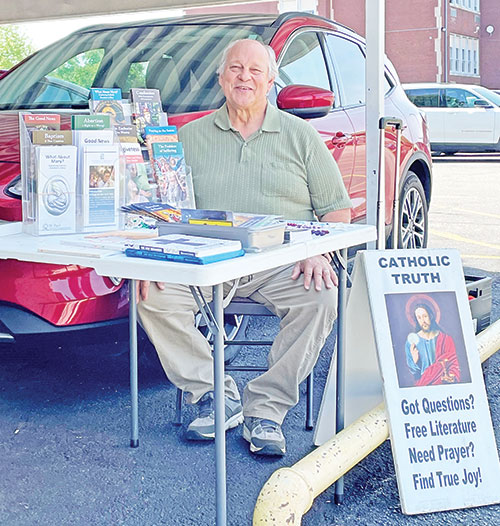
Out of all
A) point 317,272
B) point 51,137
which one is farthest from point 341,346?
point 51,137

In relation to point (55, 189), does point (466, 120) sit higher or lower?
higher

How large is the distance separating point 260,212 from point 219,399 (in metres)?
1.11

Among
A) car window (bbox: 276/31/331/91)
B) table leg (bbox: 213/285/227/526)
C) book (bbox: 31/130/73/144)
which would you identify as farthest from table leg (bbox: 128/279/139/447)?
car window (bbox: 276/31/331/91)

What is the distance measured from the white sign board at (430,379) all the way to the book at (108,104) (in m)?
1.04

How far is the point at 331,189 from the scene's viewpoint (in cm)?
333

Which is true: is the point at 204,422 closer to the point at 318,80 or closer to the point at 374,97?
the point at 374,97

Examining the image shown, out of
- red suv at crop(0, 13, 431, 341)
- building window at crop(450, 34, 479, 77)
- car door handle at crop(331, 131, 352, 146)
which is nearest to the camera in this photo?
red suv at crop(0, 13, 431, 341)

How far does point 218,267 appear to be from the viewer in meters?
2.18

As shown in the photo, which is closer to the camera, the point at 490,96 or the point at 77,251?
the point at 77,251

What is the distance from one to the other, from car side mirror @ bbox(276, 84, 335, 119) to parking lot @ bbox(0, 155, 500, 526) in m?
1.23

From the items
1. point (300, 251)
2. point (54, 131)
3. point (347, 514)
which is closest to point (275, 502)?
point (347, 514)

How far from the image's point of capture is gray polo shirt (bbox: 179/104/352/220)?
3314 mm

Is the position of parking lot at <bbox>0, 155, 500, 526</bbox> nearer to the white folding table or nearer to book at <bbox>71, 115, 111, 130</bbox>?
the white folding table

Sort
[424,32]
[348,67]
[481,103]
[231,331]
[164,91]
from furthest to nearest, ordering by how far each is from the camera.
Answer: [424,32] → [481,103] → [348,67] → [164,91] → [231,331]
